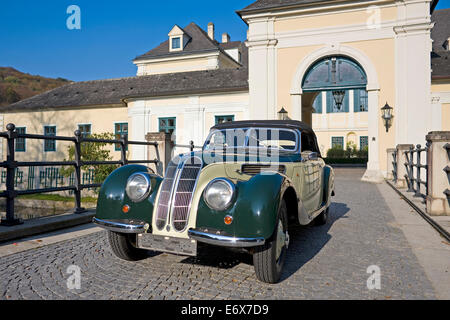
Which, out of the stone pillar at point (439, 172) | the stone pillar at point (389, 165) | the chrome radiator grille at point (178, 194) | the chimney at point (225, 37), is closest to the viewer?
the chrome radiator grille at point (178, 194)

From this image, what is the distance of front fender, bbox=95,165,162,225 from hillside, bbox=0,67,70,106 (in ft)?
186

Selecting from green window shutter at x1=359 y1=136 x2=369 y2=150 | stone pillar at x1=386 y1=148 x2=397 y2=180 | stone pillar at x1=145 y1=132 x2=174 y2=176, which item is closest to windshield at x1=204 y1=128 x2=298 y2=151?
stone pillar at x1=145 y1=132 x2=174 y2=176

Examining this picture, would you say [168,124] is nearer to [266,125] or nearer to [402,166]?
[402,166]

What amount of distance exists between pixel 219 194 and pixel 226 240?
15.1 inches

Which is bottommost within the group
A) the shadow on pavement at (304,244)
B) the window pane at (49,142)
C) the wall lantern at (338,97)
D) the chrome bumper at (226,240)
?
the shadow on pavement at (304,244)

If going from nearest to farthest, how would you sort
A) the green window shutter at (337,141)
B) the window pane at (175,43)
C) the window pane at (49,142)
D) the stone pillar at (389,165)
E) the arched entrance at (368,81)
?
the stone pillar at (389,165) → the arched entrance at (368,81) → the window pane at (49,142) → the window pane at (175,43) → the green window shutter at (337,141)

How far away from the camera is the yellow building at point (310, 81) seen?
46.5ft

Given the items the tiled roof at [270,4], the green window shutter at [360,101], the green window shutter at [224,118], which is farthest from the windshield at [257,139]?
the green window shutter at [360,101]

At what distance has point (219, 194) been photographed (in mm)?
2744

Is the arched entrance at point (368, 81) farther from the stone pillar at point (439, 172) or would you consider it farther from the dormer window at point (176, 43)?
the dormer window at point (176, 43)

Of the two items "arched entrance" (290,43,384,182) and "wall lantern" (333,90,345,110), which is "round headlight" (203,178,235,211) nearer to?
"arched entrance" (290,43,384,182)

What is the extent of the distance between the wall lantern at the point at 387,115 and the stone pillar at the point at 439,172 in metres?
9.43
